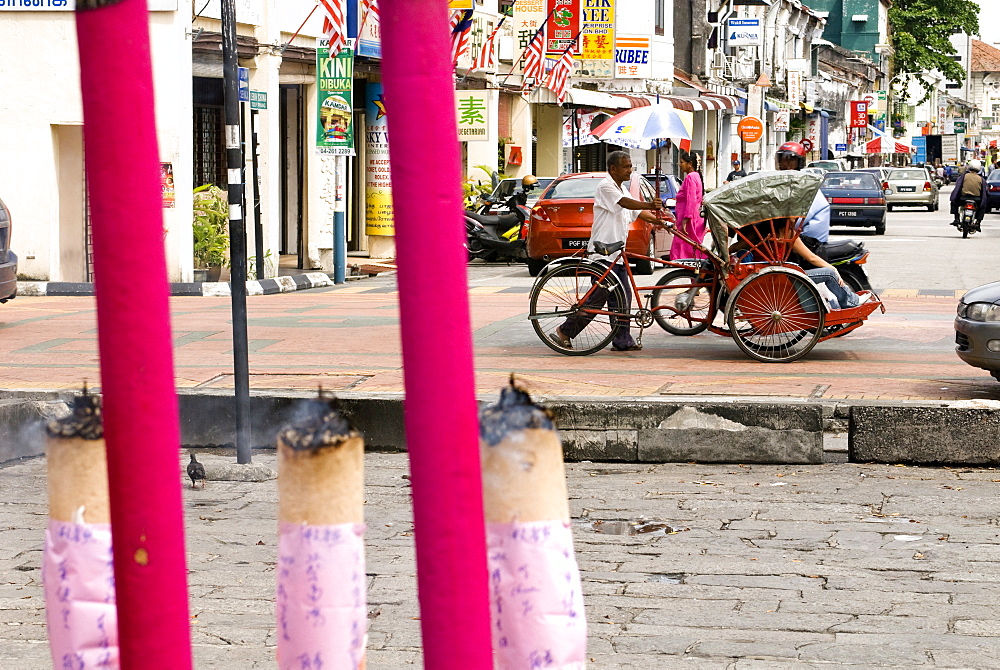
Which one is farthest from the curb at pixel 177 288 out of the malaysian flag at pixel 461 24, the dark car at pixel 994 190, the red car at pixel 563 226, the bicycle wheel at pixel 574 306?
the dark car at pixel 994 190

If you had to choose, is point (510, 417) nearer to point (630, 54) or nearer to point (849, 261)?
point (849, 261)

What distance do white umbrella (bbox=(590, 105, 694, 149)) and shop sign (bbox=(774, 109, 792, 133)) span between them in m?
33.4

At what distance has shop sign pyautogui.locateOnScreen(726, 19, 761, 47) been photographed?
50.8 metres

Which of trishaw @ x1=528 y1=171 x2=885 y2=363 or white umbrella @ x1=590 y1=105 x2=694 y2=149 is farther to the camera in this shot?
white umbrella @ x1=590 y1=105 x2=694 y2=149

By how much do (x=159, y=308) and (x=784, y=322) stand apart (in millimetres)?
9684

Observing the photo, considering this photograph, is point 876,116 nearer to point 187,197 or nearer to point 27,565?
point 187,197

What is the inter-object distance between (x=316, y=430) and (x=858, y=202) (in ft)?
113

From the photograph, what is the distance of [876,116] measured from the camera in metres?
87.2

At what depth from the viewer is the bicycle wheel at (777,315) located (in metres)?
11.0

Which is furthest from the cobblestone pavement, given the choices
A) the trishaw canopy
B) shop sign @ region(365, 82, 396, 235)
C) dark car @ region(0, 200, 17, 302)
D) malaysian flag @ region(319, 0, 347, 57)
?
shop sign @ region(365, 82, 396, 235)

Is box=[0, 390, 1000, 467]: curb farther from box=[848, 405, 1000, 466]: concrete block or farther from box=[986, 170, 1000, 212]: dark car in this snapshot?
box=[986, 170, 1000, 212]: dark car

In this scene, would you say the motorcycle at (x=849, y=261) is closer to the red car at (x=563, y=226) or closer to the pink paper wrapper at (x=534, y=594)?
the red car at (x=563, y=226)

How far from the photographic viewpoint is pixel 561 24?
1243 inches

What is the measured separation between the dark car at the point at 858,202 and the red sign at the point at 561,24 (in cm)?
757
